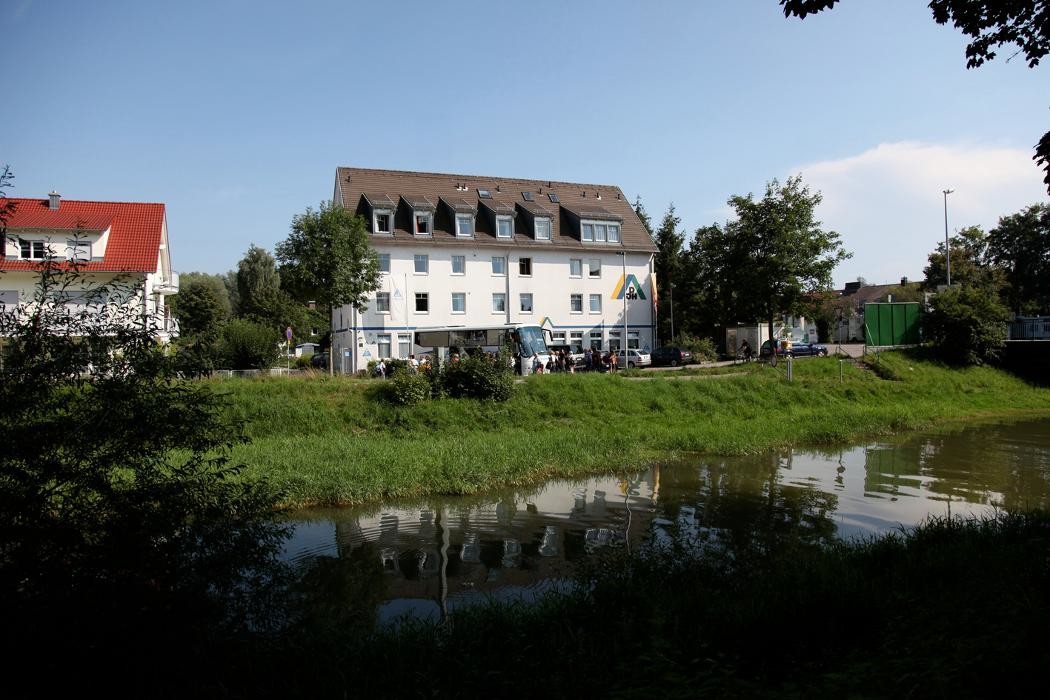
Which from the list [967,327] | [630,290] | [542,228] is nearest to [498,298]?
[542,228]

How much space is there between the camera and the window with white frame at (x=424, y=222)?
4475 centimetres

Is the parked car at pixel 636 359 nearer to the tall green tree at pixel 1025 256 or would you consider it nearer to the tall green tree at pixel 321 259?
the tall green tree at pixel 321 259

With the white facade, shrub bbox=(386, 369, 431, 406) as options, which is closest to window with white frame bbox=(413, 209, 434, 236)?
the white facade

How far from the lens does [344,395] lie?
24906 millimetres

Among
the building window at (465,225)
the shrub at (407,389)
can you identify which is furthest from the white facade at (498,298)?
the shrub at (407,389)

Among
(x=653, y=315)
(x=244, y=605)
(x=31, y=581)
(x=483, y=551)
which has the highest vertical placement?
(x=653, y=315)

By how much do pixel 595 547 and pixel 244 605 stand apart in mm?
6240

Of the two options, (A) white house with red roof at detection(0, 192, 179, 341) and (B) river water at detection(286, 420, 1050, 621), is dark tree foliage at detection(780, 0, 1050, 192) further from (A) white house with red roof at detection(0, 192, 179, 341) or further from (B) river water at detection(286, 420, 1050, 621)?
(A) white house with red roof at detection(0, 192, 179, 341)

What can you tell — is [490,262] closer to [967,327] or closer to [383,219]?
[383,219]

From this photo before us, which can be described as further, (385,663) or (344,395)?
(344,395)

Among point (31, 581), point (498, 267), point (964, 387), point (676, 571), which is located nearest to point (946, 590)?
point (676, 571)

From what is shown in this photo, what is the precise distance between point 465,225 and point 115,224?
2032cm

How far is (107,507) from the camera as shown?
6.65 m

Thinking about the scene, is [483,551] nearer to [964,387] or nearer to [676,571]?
[676,571]
